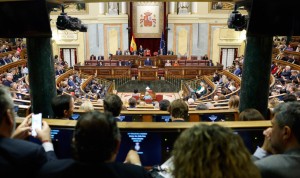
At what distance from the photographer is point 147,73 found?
616 inches

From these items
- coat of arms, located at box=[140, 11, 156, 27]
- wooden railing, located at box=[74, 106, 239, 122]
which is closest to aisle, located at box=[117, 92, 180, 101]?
coat of arms, located at box=[140, 11, 156, 27]

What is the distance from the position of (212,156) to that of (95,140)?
0.59 meters

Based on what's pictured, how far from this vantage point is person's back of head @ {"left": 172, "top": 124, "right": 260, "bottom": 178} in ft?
4.54

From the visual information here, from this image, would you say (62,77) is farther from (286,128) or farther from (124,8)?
(286,128)

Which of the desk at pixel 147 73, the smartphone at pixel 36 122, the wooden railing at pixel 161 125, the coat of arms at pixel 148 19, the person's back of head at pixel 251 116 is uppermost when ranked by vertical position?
the coat of arms at pixel 148 19

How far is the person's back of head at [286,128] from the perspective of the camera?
6.13 ft

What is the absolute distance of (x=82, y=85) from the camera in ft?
40.7

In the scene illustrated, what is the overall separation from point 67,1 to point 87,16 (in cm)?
1511

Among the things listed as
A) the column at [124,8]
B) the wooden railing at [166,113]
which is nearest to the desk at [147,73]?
the column at [124,8]

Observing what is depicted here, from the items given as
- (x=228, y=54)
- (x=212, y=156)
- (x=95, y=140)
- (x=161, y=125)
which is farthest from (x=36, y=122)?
(x=228, y=54)

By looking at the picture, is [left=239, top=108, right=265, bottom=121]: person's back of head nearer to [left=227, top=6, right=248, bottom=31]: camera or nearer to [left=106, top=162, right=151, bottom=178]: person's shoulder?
[left=106, top=162, right=151, bottom=178]: person's shoulder

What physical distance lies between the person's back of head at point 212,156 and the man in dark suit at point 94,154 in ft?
1.07

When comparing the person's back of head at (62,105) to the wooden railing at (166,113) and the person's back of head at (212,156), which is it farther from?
the person's back of head at (212,156)

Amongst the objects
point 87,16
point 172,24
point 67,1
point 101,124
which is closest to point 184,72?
point 172,24
